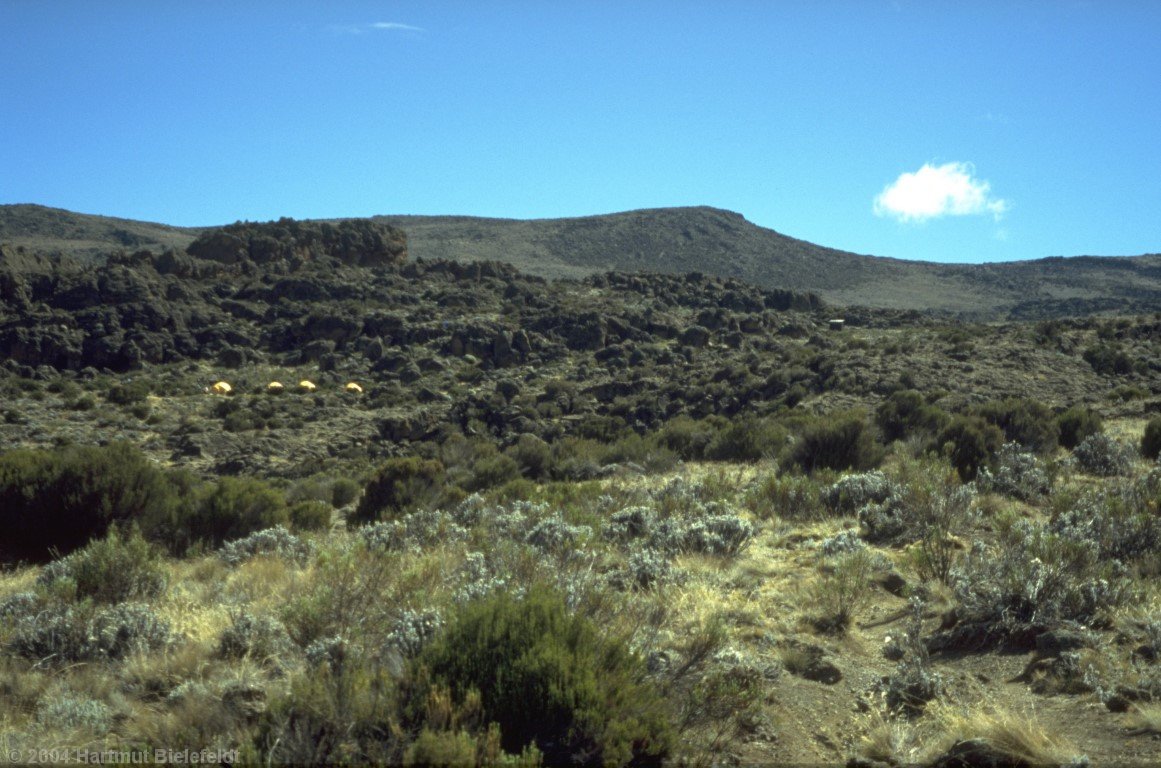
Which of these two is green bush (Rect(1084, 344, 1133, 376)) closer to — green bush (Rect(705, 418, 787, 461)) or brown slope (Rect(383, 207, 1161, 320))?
green bush (Rect(705, 418, 787, 461))

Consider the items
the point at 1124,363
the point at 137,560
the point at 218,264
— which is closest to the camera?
the point at 137,560

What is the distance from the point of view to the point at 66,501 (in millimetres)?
9328

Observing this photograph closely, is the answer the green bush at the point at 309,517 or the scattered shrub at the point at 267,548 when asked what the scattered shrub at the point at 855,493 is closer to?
the scattered shrub at the point at 267,548

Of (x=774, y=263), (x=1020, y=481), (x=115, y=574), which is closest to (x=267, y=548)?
(x=115, y=574)

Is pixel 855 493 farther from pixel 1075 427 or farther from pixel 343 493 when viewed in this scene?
pixel 343 493

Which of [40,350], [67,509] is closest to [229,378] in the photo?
[40,350]

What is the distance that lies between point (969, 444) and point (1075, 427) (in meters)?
3.69

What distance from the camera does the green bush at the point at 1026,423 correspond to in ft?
47.7

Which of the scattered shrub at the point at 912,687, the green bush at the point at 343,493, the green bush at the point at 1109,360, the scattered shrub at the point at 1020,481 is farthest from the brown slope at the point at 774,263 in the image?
the scattered shrub at the point at 912,687

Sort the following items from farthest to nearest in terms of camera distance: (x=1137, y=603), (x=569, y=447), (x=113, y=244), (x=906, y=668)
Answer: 1. (x=113, y=244)
2. (x=569, y=447)
3. (x=1137, y=603)
4. (x=906, y=668)

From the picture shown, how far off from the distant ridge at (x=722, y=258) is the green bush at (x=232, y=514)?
61.7 metres

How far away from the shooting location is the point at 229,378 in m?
33.6

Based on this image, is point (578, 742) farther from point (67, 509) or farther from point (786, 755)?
point (67, 509)

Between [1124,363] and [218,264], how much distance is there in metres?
42.9
